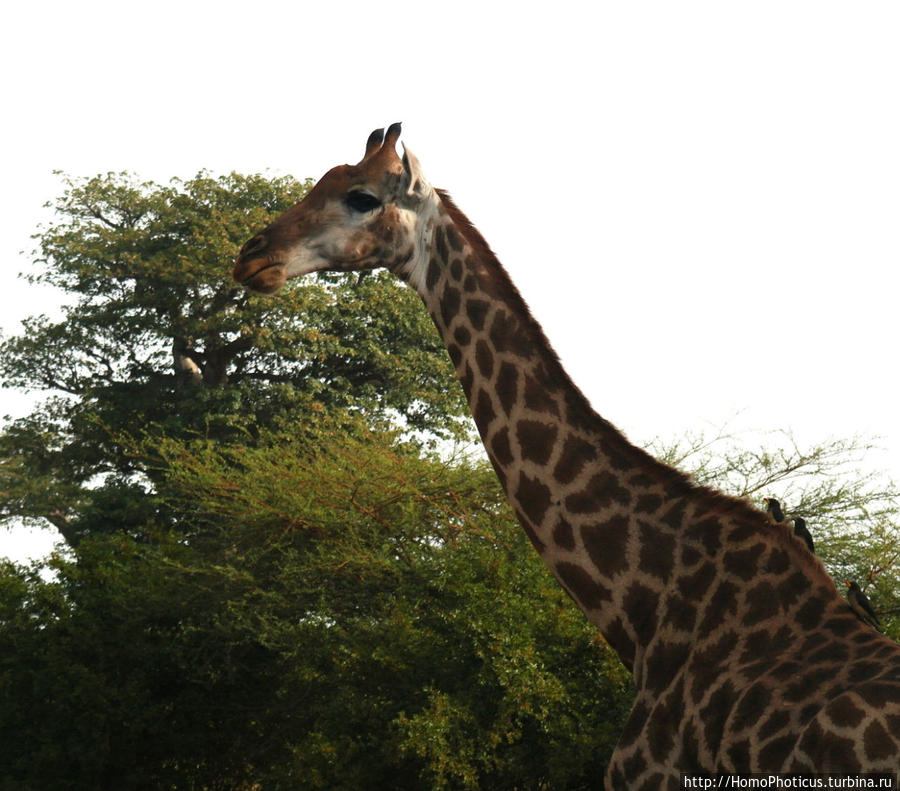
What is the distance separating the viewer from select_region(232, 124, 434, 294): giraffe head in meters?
4.80

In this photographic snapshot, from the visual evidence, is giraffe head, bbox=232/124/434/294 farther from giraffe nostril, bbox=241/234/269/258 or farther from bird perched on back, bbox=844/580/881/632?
bird perched on back, bbox=844/580/881/632

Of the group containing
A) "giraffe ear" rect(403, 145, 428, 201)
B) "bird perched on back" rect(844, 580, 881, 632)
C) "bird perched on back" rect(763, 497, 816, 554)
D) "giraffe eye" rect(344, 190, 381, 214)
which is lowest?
"bird perched on back" rect(844, 580, 881, 632)

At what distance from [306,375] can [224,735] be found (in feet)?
45.8

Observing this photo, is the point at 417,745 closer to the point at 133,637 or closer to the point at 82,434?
the point at 133,637

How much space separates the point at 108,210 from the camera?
26953mm

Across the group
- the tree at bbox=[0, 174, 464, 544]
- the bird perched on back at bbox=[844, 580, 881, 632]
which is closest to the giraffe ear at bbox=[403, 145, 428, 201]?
the bird perched on back at bbox=[844, 580, 881, 632]

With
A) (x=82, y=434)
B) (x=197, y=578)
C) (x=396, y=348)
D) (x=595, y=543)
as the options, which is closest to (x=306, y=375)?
(x=396, y=348)

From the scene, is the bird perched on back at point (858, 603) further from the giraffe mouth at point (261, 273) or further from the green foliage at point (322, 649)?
the green foliage at point (322, 649)

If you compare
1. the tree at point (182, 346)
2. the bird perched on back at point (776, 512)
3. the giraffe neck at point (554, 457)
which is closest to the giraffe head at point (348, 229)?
the giraffe neck at point (554, 457)

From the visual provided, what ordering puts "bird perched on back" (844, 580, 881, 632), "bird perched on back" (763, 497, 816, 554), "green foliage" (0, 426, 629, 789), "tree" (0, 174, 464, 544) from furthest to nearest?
"tree" (0, 174, 464, 544)
"green foliage" (0, 426, 629, 789)
"bird perched on back" (763, 497, 816, 554)
"bird perched on back" (844, 580, 881, 632)

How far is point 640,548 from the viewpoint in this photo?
4.05m

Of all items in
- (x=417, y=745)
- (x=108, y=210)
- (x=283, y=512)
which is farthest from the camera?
(x=108, y=210)

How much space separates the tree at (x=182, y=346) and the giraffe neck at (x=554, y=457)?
19.0m

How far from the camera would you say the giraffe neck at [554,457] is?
4.08m
